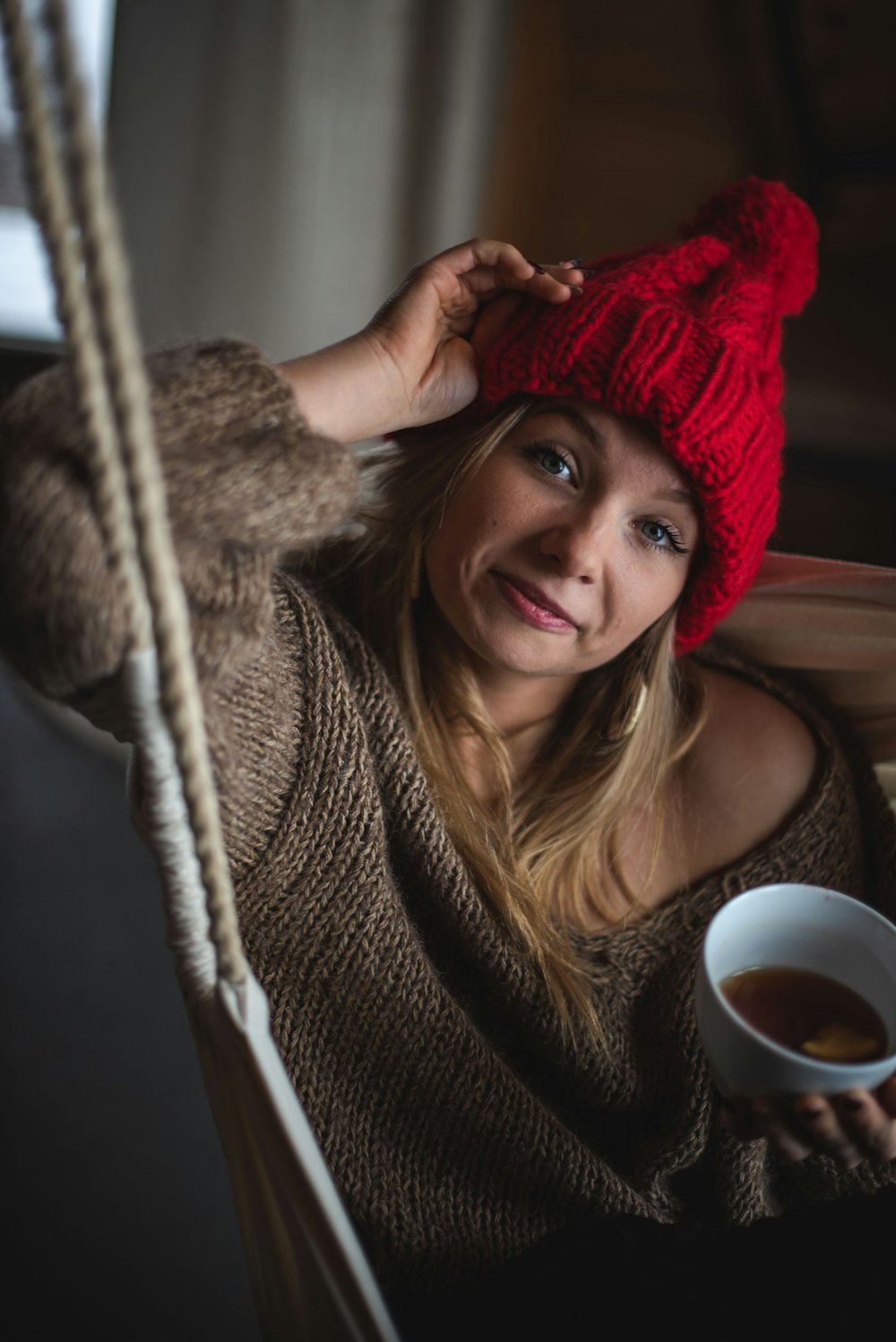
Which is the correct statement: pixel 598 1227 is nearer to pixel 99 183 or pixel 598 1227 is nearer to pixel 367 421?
pixel 367 421

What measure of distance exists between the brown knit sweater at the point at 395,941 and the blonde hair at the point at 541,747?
0.12 feet

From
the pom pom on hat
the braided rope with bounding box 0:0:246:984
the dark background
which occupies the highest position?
the braided rope with bounding box 0:0:246:984

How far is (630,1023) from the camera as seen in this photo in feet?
2.99

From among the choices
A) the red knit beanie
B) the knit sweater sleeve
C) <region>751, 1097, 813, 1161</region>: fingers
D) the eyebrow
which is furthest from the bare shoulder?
the knit sweater sleeve

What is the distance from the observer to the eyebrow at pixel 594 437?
0.82 meters

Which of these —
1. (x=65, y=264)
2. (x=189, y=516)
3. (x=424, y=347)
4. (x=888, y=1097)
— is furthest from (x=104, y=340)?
(x=888, y=1097)

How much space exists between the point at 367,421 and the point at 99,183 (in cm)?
45

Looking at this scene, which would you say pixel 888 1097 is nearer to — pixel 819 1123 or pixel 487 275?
pixel 819 1123

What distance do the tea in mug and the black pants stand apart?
14cm

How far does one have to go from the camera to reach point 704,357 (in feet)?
2.61

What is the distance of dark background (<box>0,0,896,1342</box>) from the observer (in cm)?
116

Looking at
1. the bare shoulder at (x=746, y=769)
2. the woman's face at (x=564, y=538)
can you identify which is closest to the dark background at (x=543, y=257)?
the woman's face at (x=564, y=538)

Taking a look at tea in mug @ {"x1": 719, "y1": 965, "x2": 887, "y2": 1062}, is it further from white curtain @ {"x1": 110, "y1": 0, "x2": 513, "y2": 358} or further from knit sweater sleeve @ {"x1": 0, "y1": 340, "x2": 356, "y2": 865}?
white curtain @ {"x1": 110, "y1": 0, "x2": 513, "y2": 358}

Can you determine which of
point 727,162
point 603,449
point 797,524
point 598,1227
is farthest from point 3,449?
point 727,162
